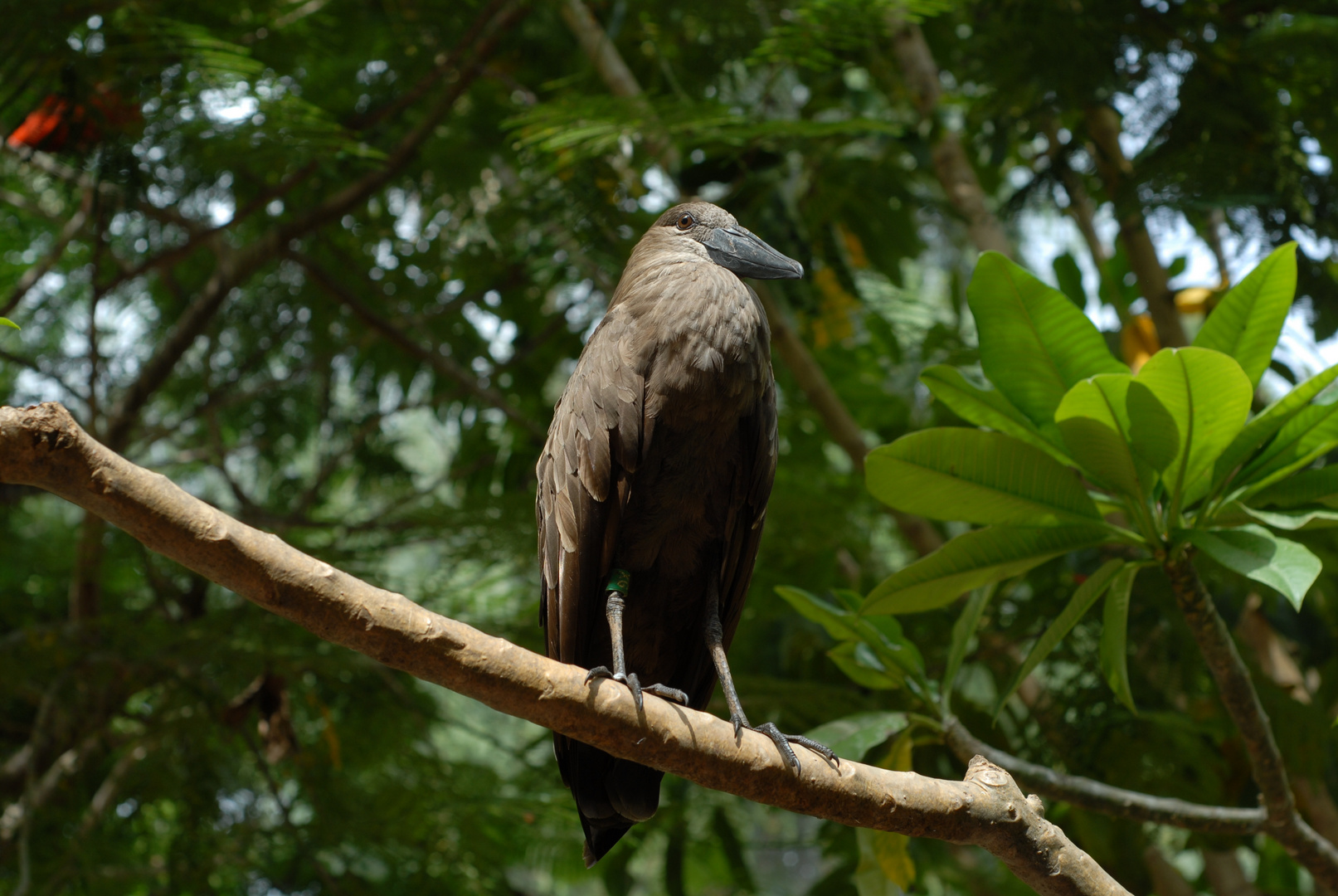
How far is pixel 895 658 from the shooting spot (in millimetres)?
2258

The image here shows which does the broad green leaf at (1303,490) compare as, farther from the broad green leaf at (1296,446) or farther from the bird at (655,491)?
the bird at (655,491)

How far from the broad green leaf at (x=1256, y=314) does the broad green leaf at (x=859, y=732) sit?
1040mm

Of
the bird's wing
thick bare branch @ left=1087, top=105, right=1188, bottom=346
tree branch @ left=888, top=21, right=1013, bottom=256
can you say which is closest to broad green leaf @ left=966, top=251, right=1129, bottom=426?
the bird's wing

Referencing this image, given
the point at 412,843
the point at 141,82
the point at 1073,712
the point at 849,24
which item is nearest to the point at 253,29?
the point at 141,82

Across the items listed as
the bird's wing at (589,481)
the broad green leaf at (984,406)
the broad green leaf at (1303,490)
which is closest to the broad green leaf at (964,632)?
the broad green leaf at (984,406)

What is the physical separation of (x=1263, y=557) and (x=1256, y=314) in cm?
56

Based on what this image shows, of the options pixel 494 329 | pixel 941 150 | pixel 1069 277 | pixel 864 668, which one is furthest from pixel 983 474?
pixel 494 329

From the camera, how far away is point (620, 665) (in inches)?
74.8

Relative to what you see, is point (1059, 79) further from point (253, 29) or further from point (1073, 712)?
point (253, 29)

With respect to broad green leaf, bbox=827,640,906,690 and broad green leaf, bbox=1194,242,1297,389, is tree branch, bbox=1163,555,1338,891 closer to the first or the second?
broad green leaf, bbox=1194,242,1297,389

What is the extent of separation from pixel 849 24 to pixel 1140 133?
994 mm

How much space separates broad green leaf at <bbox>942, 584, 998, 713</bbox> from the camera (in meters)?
2.24

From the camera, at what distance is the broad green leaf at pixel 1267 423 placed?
1.95m

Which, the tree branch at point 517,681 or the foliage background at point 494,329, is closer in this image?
the tree branch at point 517,681
